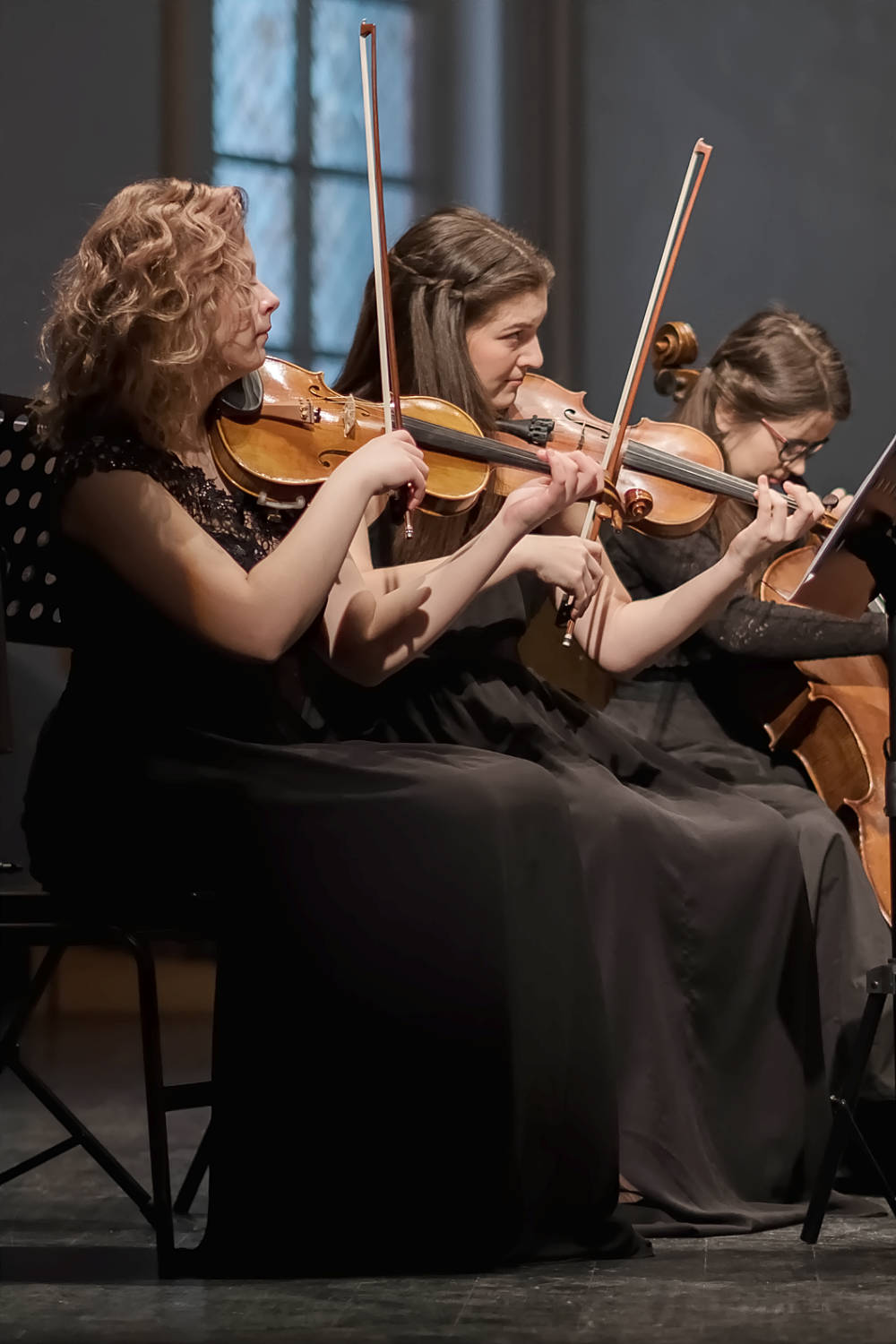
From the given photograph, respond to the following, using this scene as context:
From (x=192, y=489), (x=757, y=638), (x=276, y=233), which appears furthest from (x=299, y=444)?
(x=276, y=233)

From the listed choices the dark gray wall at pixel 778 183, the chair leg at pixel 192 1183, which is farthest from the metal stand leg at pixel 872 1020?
the dark gray wall at pixel 778 183

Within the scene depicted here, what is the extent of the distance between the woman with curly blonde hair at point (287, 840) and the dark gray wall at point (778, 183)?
1.82m

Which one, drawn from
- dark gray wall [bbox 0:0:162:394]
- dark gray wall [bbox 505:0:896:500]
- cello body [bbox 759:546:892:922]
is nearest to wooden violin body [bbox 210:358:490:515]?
cello body [bbox 759:546:892:922]

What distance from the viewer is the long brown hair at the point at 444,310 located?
6.79 feet

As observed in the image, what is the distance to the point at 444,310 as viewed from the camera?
212cm

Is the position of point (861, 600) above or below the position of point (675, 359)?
below

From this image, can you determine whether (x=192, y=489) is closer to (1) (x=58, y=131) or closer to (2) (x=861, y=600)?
(2) (x=861, y=600)

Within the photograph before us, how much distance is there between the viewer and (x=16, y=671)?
3166mm

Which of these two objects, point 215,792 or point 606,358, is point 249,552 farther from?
point 606,358

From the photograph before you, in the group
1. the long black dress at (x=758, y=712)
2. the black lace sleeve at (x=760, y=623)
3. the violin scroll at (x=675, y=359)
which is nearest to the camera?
the long black dress at (x=758, y=712)

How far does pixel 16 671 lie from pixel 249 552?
A: 5.08 ft

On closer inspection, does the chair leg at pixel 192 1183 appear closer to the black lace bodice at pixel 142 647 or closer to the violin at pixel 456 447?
the black lace bodice at pixel 142 647

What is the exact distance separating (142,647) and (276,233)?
1.97m

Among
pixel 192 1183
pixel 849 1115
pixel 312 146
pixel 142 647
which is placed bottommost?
pixel 192 1183
